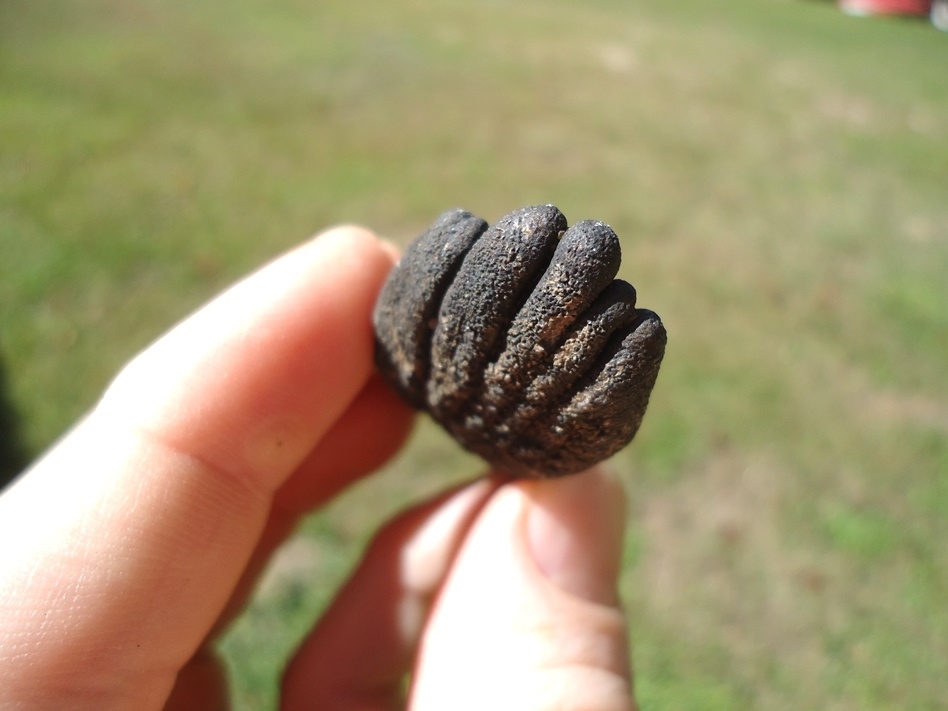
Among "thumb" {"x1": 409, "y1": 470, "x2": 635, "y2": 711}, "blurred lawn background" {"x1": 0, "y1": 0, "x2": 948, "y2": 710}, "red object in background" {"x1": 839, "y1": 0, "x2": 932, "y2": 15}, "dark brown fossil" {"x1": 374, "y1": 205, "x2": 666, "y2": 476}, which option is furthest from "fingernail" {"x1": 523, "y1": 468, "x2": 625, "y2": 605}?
"red object in background" {"x1": 839, "y1": 0, "x2": 932, "y2": 15}

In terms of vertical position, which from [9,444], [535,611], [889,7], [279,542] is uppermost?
[889,7]

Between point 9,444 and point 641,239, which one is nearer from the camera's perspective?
point 9,444

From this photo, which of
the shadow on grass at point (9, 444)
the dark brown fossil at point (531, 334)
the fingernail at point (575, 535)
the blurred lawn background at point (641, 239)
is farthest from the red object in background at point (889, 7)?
the dark brown fossil at point (531, 334)

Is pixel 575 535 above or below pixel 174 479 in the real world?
below

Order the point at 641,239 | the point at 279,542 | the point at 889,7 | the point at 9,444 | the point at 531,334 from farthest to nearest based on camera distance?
the point at 889,7 → the point at 641,239 → the point at 9,444 → the point at 279,542 → the point at 531,334

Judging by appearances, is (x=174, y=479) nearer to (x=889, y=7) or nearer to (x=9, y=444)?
(x=9, y=444)

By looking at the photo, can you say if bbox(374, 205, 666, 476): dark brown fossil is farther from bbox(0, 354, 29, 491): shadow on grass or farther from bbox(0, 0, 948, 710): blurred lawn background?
bbox(0, 354, 29, 491): shadow on grass

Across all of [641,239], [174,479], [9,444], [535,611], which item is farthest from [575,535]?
[641,239]

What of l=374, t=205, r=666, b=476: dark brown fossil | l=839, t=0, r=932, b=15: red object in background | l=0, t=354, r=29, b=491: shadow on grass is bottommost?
l=0, t=354, r=29, b=491: shadow on grass

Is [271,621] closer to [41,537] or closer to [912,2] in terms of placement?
[41,537]
